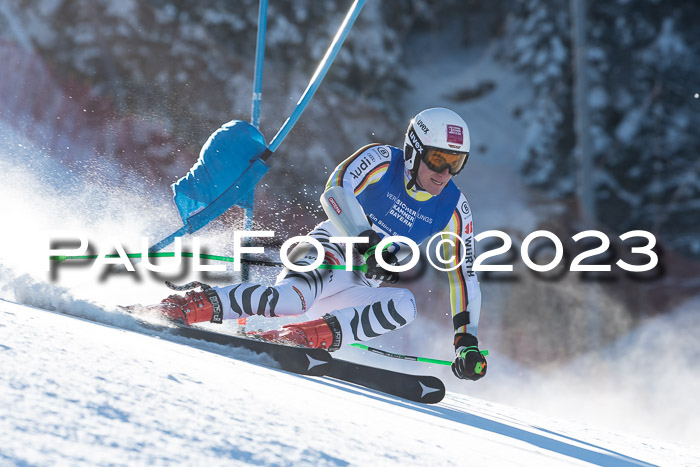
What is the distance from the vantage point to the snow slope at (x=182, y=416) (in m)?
1.44

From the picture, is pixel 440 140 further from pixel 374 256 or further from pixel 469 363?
pixel 469 363

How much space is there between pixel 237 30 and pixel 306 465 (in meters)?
12.1

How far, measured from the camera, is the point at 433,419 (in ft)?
9.18

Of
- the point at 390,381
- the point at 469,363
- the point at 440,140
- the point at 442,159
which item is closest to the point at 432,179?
the point at 442,159

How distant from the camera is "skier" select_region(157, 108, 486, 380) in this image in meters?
3.62

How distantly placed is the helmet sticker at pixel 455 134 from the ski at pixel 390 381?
4.10 ft

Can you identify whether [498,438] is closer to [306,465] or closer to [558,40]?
[306,465]

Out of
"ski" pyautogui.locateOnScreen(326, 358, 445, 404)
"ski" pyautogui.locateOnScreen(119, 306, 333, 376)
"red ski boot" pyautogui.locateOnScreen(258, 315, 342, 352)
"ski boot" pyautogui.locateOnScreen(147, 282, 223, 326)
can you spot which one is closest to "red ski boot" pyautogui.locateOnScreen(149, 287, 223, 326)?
"ski boot" pyautogui.locateOnScreen(147, 282, 223, 326)

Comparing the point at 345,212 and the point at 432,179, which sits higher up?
the point at 432,179

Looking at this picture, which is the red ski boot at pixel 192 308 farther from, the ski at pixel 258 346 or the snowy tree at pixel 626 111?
the snowy tree at pixel 626 111

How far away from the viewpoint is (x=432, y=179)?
4.01 m

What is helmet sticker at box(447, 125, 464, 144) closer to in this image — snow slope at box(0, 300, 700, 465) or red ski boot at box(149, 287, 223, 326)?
red ski boot at box(149, 287, 223, 326)

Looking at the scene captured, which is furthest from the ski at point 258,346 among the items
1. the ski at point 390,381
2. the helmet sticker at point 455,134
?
the helmet sticker at point 455,134

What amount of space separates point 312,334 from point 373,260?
0.52 meters
